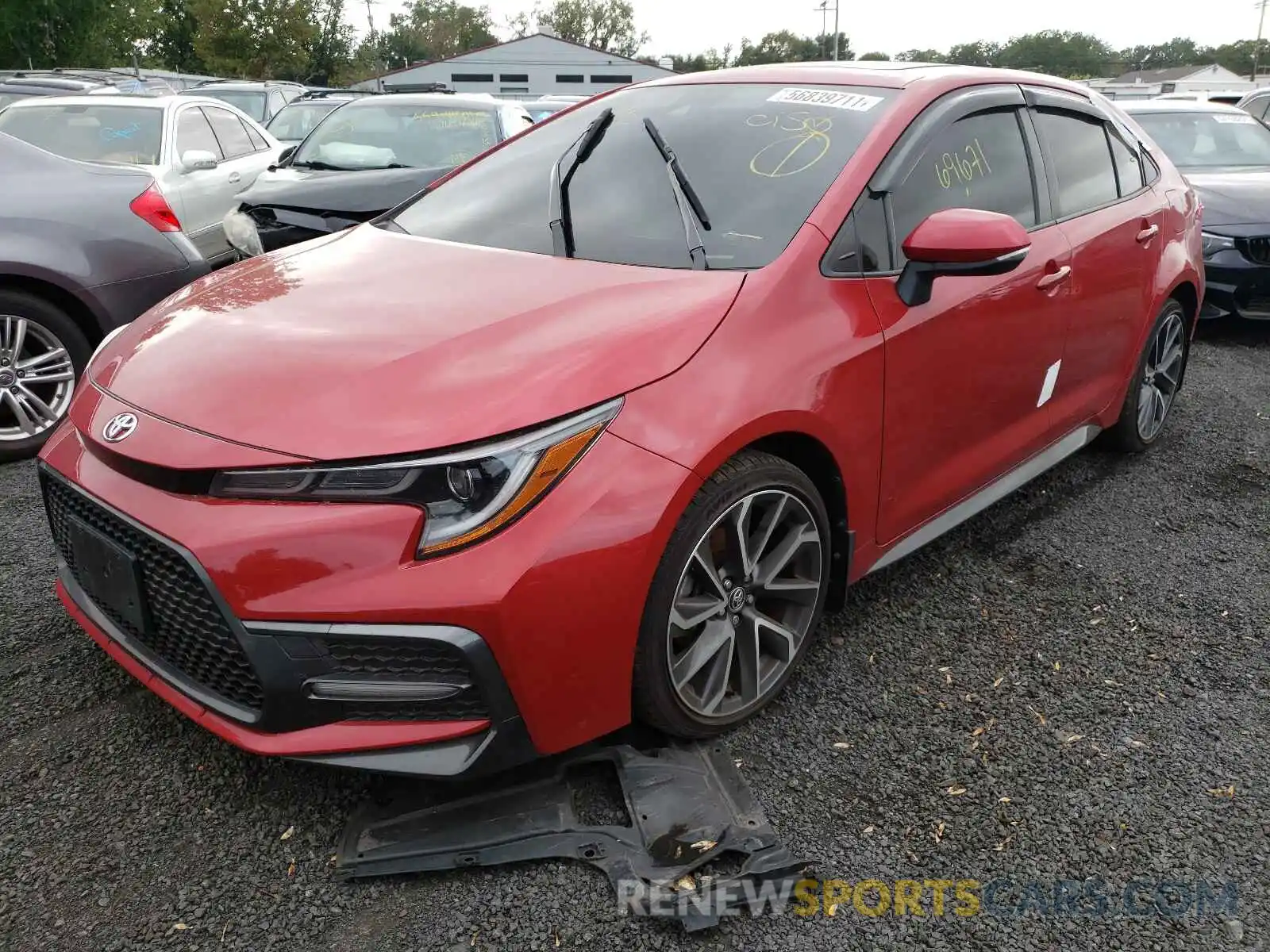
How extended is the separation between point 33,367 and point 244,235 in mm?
1445

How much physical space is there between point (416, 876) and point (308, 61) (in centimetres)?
5113

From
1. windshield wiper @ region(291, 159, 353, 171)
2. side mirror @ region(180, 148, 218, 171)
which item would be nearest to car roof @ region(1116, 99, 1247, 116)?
windshield wiper @ region(291, 159, 353, 171)

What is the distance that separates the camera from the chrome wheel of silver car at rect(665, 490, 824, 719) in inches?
87.0

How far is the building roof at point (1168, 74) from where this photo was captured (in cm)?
7575

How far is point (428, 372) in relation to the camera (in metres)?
1.99

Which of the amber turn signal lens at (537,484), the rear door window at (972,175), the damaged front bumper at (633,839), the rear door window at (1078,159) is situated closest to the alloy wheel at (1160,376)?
the rear door window at (1078,159)

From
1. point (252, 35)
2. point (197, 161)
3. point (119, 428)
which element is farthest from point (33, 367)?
point (252, 35)

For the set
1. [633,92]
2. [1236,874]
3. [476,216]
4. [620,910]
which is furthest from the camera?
[633,92]

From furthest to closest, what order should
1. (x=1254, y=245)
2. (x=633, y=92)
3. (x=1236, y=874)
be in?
(x=1254, y=245)
(x=633, y=92)
(x=1236, y=874)

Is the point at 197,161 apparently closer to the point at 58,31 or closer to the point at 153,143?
the point at 153,143

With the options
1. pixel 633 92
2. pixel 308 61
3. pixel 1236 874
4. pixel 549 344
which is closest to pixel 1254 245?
pixel 633 92

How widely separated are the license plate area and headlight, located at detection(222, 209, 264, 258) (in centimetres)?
325

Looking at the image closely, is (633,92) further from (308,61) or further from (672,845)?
(308,61)

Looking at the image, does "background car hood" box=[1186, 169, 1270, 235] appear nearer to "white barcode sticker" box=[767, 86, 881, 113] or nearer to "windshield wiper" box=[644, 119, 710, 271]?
"white barcode sticker" box=[767, 86, 881, 113]
